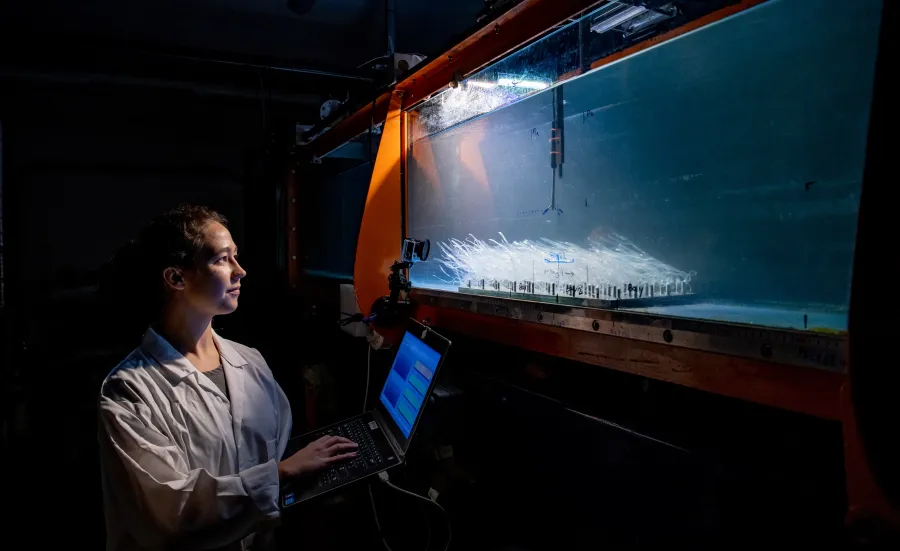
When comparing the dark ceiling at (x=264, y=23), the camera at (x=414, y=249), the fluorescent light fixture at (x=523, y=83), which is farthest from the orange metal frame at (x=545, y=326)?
the dark ceiling at (x=264, y=23)

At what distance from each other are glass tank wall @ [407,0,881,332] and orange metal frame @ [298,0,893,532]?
0.08 metres

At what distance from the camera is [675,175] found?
5.39 ft

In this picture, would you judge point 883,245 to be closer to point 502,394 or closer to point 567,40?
point 567,40

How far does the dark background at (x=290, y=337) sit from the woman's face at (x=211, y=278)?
383 mm

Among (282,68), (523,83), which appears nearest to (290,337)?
(282,68)

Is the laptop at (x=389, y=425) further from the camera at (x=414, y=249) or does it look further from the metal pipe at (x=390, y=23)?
the metal pipe at (x=390, y=23)

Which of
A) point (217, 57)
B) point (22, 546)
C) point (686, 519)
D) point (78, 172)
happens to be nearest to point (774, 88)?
point (686, 519)

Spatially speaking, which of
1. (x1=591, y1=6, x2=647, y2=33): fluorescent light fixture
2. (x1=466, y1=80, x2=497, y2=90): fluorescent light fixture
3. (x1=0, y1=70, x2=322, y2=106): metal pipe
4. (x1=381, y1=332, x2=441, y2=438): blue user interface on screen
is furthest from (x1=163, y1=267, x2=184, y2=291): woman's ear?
(x1=0, y1=70, x2=322, y2=106): metal pipe

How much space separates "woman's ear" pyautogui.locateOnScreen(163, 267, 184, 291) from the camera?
142 centimetres

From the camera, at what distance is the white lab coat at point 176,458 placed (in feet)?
3.61

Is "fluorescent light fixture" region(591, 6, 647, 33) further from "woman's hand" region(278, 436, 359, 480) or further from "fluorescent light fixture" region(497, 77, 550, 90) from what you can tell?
"woman's hand" region(278, 436, 359, 480)

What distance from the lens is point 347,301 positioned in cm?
278

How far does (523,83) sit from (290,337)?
113 inches

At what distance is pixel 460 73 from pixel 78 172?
3.89 meters
